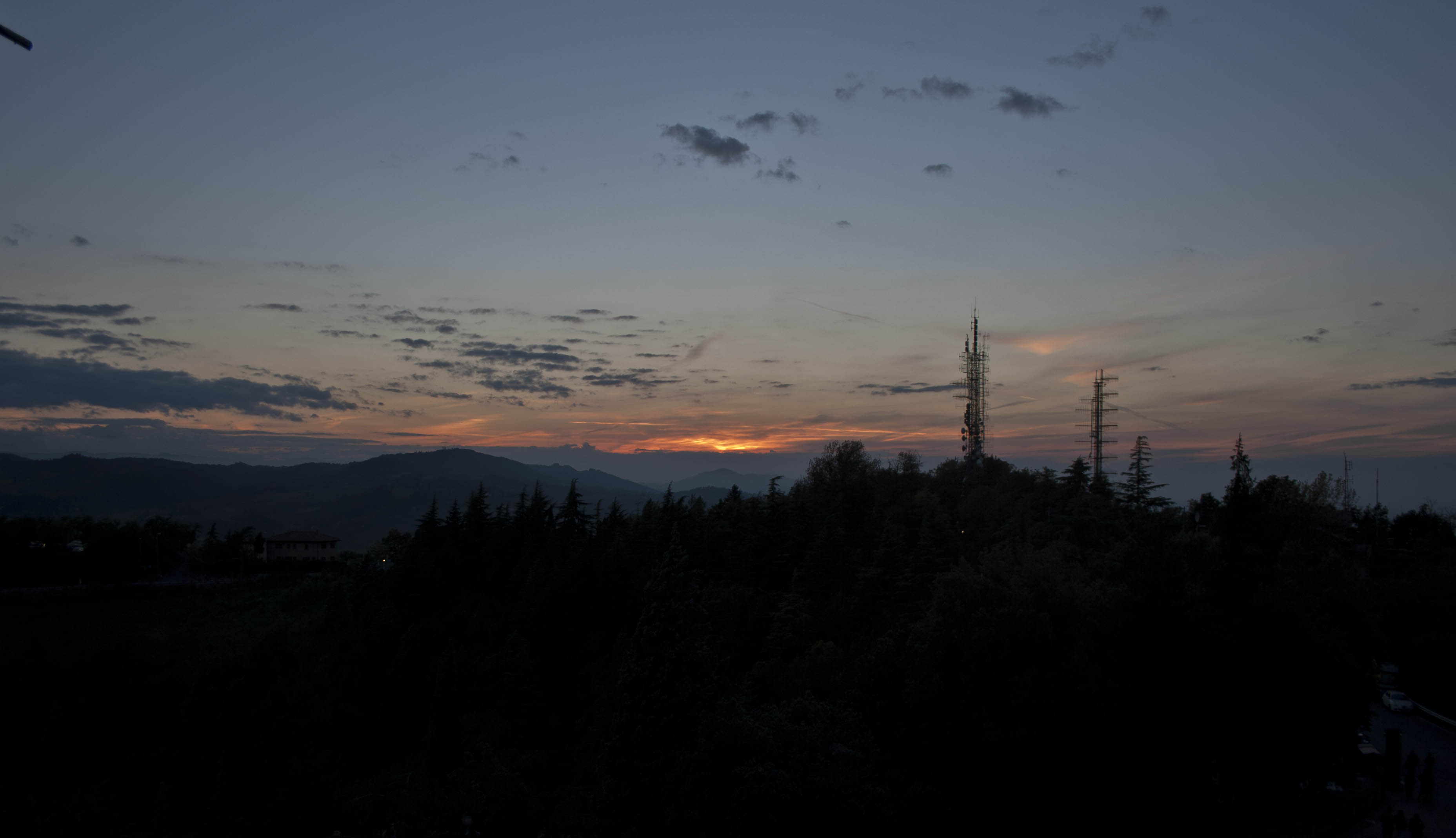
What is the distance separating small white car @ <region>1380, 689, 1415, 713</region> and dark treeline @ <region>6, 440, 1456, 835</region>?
12.5ft

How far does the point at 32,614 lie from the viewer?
2756 inches

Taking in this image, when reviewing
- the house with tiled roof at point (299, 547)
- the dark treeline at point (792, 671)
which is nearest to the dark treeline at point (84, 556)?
the dark treeline at point (792, 671)

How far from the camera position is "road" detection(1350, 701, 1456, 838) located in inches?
898

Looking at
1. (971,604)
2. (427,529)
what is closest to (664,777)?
(971,604)

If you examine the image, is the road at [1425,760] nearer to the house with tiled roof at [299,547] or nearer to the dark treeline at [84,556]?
the dark treeline at [84,556]

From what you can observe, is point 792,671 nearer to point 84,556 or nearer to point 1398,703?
point 1398,703

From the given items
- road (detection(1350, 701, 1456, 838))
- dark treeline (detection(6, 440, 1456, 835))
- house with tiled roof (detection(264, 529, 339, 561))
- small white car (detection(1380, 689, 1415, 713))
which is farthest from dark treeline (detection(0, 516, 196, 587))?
small white car (detection(1380, 689, 1415, 713))

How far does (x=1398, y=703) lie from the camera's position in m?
41.0

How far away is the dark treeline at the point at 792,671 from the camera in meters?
23.2

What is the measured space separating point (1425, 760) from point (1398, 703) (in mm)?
14599

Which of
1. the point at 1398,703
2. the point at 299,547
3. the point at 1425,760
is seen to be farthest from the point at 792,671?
the point at 299,547

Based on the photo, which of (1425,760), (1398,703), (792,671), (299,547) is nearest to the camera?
(1425,760)

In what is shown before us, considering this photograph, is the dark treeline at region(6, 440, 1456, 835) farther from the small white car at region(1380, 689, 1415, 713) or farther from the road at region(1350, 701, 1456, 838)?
the small white car at region(1380, 689, 1415, 713)

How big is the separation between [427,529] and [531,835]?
36355 mm
